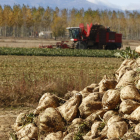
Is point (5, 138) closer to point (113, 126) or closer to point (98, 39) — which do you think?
point (113, 126)

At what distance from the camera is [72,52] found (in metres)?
26.4

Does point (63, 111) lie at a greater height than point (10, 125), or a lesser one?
greater

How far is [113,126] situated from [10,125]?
106 inches

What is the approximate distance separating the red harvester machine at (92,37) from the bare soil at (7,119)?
23.6 metres

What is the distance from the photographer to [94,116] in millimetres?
3721

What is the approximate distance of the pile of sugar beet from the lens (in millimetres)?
3191

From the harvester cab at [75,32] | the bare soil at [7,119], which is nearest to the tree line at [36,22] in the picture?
the harvester cab at [75,32]

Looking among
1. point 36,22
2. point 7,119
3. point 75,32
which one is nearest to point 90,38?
point 75,32

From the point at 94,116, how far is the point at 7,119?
2439 millimetres

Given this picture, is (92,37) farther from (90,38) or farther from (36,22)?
(36,22)

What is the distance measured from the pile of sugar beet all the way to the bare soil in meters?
0.44

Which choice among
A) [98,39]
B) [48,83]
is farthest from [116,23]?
→ [48,83]

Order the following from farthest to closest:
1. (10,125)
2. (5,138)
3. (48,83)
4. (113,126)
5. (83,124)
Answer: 1. (48,83)
2. (10,125)
3. (5,138)
4. (83,124)
5. (113,126)

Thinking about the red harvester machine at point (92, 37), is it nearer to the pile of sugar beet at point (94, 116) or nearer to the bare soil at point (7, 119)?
the bare soil at point (7, 119)
